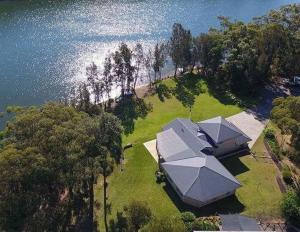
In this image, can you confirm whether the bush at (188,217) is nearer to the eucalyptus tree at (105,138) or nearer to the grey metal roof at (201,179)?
the grey metal roof at (201,179)

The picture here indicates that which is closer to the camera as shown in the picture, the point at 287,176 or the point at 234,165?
the point at 287,176

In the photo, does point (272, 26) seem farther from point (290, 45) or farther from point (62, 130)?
point (62, 130)

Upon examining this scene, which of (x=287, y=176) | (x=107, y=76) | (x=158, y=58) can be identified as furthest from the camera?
(x=158, y=58)

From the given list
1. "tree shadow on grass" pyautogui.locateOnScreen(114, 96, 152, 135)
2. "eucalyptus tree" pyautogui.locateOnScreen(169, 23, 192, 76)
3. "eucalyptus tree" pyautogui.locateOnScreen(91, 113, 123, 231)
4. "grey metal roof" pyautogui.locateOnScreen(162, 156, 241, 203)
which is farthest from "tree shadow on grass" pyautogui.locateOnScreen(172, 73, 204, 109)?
"eucalyptus tree" pyautogui.locateOnScreen(91, 113, 123, 231)

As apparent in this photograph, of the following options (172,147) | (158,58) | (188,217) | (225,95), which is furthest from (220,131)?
(158,58)

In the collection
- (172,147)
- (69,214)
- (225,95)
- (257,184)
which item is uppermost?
(225,95)

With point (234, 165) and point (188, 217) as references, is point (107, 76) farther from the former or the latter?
point (188, 217)

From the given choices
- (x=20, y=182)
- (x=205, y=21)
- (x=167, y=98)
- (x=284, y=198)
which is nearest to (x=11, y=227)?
(x=20, y=182)

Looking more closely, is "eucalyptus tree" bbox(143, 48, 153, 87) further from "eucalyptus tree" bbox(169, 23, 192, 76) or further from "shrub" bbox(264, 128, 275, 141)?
"shrub" bbox(264, 128, 275, 141)
